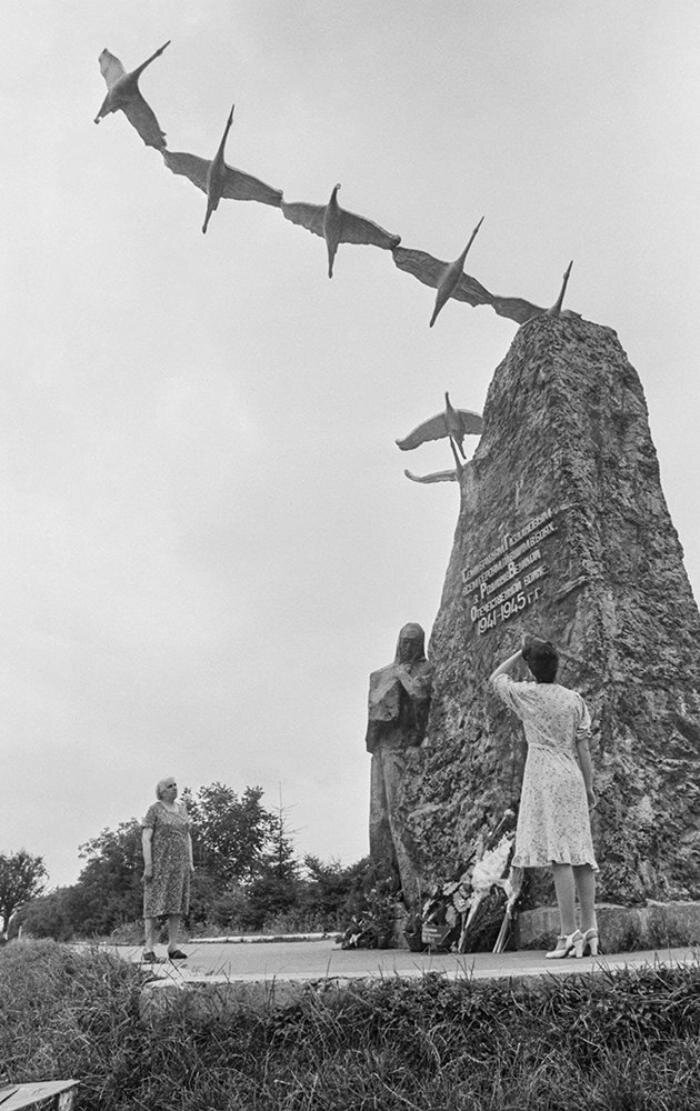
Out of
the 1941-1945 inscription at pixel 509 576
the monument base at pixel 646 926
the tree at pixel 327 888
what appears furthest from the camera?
the tree at pixel 327 888

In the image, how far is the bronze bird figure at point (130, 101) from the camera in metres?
11.0

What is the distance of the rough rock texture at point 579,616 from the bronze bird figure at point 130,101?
5.27 metres

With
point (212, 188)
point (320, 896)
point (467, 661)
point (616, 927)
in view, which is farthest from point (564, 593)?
point (320, 896)

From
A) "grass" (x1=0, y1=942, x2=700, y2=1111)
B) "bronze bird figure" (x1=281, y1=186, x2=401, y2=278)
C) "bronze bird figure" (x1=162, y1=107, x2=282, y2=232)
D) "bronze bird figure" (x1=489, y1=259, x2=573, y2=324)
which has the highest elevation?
"bronze bird figure" (x1=162, y1=107, x2=282, y2=232)

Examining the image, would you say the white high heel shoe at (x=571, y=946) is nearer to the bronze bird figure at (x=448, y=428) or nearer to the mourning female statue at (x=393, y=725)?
the mourning female statue at (x=393, y=725)

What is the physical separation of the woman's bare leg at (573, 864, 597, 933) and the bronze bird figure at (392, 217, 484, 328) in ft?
24.4

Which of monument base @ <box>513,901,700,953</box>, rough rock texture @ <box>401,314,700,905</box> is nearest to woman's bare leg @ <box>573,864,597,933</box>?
monument base @ <box>513,901,700,953</box>

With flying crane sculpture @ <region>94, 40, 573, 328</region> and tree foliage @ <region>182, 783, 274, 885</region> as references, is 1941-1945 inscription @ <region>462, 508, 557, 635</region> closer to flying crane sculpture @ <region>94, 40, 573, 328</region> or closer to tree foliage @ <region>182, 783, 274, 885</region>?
flying crane sculpture @ <region>94, 40, 573, 328</region>

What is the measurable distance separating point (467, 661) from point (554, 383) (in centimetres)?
271

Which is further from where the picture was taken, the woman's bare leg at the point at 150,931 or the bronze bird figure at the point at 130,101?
the bronze bird figure at the point at 130,101

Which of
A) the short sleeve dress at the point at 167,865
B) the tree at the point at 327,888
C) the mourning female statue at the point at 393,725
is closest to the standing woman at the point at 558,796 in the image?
the short sleeve dress at the point at 167,865

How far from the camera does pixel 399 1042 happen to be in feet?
11.7

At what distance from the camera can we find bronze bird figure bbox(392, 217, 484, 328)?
1117 centimetres

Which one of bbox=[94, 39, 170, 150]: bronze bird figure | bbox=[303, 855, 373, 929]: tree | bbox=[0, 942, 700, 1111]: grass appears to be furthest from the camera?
bbox=[303, 855, 373, 929]: tree
